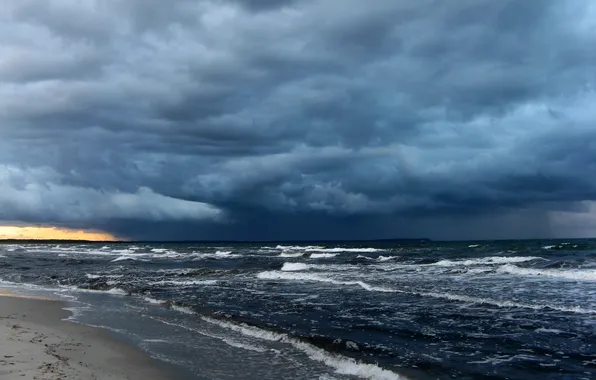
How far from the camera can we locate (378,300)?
17.5 meters

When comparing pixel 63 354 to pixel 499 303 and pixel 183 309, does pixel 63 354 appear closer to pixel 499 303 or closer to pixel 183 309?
pixel 183 309

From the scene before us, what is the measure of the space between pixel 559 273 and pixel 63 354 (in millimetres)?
25001

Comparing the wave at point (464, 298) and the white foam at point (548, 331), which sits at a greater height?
the wave at point (464, 298)

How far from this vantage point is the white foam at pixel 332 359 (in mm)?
8828

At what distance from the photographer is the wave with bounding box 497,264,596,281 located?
990 inches

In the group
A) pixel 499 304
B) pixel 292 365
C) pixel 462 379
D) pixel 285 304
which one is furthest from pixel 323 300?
pixel 462 379

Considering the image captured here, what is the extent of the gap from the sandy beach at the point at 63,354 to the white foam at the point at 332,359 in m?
2.95

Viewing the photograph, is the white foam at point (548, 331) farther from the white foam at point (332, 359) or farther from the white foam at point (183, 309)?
the white foam at point (183, 309)

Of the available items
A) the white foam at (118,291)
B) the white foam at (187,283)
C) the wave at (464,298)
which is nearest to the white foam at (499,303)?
the wave at (464,298)

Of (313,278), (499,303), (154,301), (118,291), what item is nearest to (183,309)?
(154,301)

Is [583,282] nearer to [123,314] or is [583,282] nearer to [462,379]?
[462,379]

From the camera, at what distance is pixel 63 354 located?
9969 millimetres

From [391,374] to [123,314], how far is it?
10268 millimetres

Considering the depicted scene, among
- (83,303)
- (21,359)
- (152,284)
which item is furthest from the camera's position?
(152,284)
